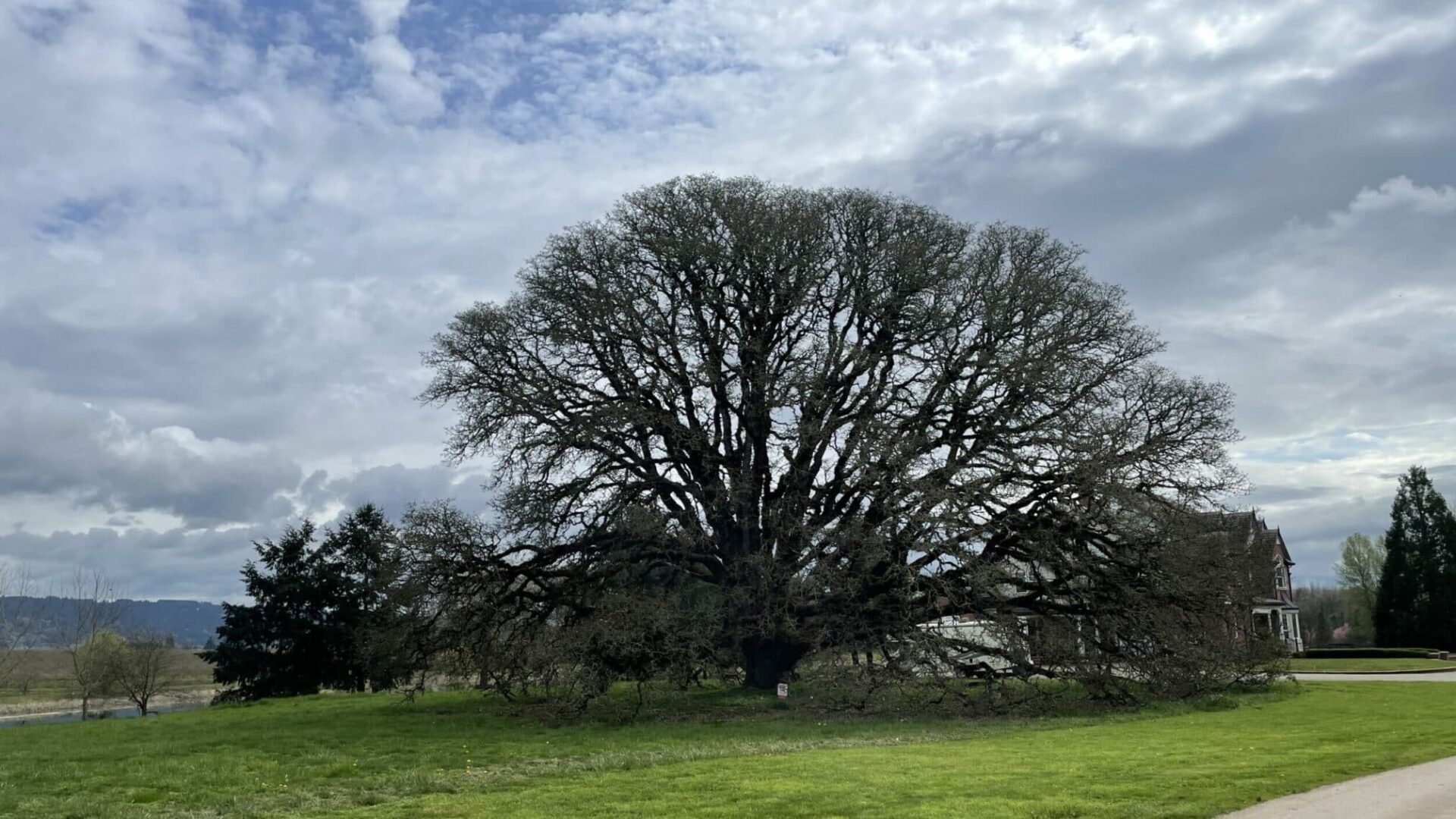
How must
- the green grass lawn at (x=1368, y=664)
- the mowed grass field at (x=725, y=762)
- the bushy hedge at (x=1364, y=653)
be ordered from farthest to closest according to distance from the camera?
the bushy hedge at (x=1364, y=653) → the green grass lawn at (x=1368, y=664) → the mowed grass field at (x=725, y=762)

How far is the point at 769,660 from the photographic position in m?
28.9

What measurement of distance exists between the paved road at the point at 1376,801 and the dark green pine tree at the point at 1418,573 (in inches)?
2204

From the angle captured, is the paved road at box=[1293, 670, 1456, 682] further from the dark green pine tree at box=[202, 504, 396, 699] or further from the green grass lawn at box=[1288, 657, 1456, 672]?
the dark green pine tree at box=[202, 504, 396, 699]

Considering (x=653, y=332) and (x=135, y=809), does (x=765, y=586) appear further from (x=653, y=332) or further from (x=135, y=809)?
(x=135, y=809)

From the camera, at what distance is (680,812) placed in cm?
1117

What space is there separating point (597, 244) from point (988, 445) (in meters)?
11.8

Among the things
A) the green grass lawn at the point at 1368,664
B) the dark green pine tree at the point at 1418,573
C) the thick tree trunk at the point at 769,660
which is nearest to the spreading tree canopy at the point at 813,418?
the thick tree trunk at the point at 769,660

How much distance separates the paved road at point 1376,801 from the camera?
1011 cm

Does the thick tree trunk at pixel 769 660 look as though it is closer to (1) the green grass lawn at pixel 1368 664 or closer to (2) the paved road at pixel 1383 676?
(2) the paved road at pixel 1383 676

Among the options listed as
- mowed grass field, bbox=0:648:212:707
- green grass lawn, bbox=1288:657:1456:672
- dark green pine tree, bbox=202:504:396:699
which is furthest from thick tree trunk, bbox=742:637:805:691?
mowed grass field, bbox=0:648:212:707

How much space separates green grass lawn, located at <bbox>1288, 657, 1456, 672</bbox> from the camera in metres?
43.4

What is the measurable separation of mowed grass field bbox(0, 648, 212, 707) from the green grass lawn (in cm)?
5005

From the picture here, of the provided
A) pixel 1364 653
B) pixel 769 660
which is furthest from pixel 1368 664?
pixel 769 660

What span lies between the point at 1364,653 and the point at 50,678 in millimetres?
89309
